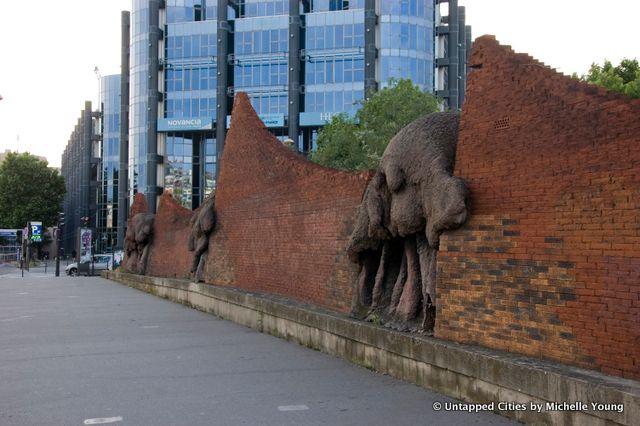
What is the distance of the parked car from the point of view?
137 feet

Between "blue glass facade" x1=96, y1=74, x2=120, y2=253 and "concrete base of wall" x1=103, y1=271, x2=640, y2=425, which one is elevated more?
"blue glass facade" x1=96, y1=74, x2=120, y2=253

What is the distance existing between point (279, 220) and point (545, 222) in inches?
311

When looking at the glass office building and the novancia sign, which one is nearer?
the glass office building

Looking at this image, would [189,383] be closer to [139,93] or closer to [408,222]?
[408,222]

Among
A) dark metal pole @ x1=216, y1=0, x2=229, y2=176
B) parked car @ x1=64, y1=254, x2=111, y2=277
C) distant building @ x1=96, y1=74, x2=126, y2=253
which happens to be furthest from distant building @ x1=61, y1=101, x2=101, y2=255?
parked car @ x1=64, y1=254, x2=111, y2=277

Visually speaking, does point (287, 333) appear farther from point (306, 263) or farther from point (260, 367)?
point (260, 367)

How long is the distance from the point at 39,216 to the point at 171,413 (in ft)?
246

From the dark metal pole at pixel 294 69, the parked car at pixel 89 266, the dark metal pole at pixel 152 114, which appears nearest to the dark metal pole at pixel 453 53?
the dark metal pole at pixel 294 69

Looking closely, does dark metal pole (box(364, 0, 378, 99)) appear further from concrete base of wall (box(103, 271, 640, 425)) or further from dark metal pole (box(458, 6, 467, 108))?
concrete base of wall (box(103, 271, 640, 425))

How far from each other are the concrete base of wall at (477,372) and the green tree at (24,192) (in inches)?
2789

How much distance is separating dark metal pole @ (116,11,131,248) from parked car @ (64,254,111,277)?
892 inches

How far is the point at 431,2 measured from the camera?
58.3 m

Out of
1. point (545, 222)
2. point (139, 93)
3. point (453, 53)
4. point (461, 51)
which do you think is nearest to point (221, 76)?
point (139, 93)

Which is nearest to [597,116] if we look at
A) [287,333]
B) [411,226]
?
[411,226]
